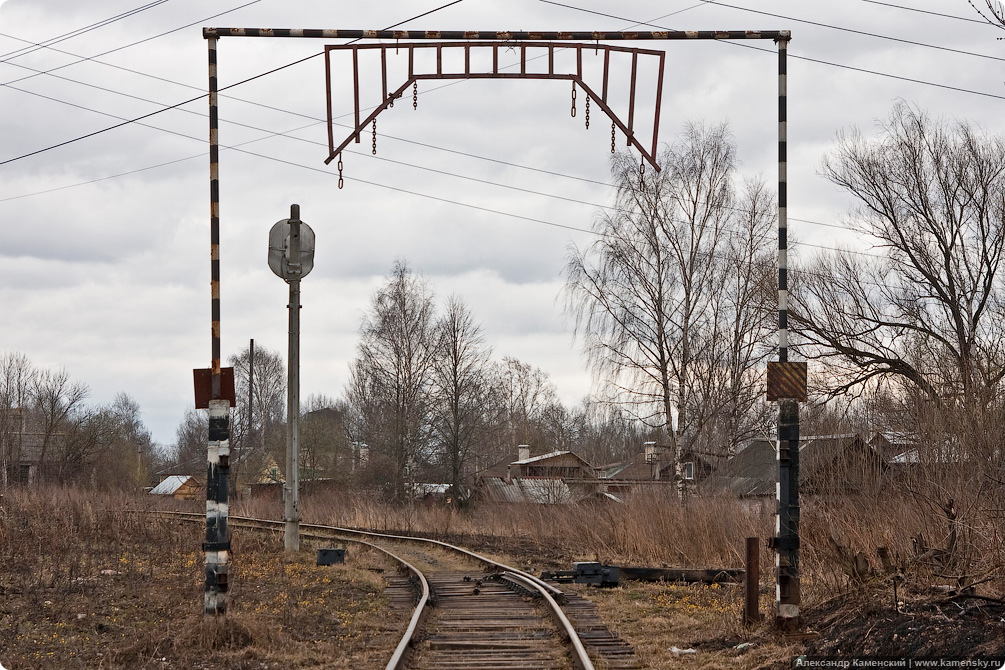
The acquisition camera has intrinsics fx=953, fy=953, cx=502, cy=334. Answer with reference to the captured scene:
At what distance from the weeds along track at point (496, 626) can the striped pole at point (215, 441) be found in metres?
2.19

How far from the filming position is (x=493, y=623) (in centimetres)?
1141

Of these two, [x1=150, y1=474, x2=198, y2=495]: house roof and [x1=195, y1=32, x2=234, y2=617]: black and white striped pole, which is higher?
[x1=195, y1=32, x2=234, y2=617]: black and white striped pole

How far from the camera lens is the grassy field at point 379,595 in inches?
343

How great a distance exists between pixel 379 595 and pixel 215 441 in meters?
4.96

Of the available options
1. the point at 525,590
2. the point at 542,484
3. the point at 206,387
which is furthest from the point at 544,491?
Result: the point at 206,387

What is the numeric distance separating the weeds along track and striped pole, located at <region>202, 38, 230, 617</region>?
2190 millimetres

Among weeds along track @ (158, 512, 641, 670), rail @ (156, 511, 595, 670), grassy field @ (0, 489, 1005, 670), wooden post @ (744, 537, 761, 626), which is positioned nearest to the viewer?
grassy field @ (0, 489, 1005, 670)

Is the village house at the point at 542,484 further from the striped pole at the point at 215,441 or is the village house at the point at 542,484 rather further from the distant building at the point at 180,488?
the distant building at the point at 180,488

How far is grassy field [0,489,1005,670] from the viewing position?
8703 mm

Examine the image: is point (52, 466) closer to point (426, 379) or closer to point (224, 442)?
point (426, 379)

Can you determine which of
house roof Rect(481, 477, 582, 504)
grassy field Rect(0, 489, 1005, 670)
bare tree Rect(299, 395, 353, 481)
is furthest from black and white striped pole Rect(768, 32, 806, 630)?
bare tree Rect(299, 395, 353, 481)

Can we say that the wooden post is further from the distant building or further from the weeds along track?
the distant building

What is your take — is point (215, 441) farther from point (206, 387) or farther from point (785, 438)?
point (785, 438)

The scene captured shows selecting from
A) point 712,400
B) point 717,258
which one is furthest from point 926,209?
point 712,400
